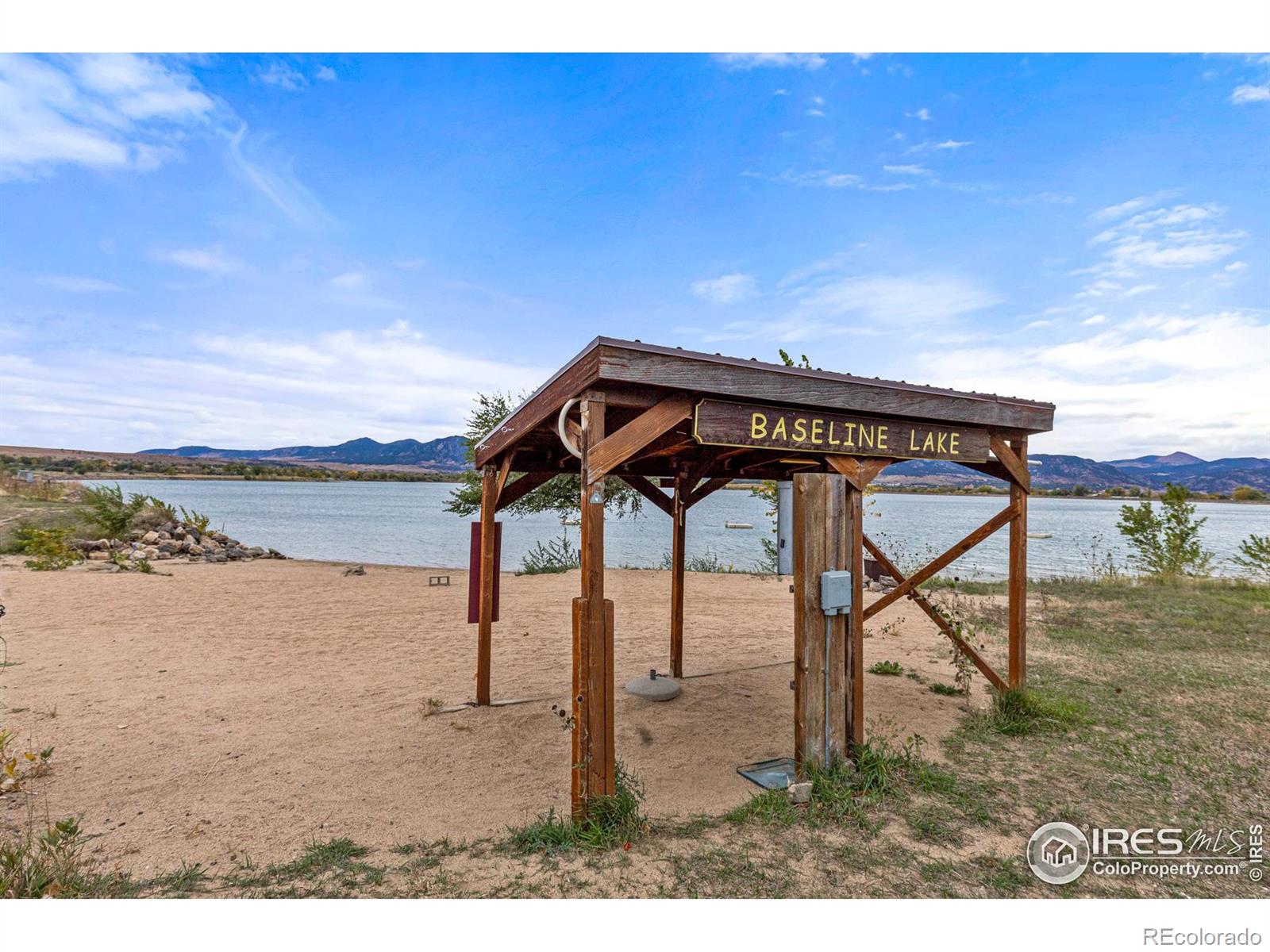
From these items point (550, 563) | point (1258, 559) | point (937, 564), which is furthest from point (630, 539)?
point (937, 564)

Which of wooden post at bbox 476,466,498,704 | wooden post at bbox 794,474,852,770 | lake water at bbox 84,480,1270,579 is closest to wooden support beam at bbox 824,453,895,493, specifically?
wooden post at bbox 794,474,852,770

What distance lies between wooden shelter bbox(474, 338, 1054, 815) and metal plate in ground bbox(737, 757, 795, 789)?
32 cm

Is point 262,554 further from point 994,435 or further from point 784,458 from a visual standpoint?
point 994,435

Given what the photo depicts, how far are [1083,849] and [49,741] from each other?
801 centimetres

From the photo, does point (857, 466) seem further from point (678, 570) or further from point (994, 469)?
point (678, 570)

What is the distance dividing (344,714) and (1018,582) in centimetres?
682

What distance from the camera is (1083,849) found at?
3.71m

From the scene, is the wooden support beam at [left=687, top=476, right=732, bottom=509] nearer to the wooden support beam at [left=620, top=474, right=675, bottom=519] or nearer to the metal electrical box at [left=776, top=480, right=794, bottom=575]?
the wooden support beam at [left=620, top=474, right=675, bottom=519]

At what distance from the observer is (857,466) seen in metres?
4.84

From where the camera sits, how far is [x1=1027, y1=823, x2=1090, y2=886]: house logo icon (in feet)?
11.2

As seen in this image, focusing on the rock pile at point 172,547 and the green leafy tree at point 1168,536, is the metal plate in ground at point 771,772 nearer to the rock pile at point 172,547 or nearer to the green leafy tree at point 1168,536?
the green leafy tree at point 1168,536

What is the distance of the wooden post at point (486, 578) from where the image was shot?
649 cm

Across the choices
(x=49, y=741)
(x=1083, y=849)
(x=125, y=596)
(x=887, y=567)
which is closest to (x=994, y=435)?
(x=887, y=567)

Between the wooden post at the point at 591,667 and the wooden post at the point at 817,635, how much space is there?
1453 mm
